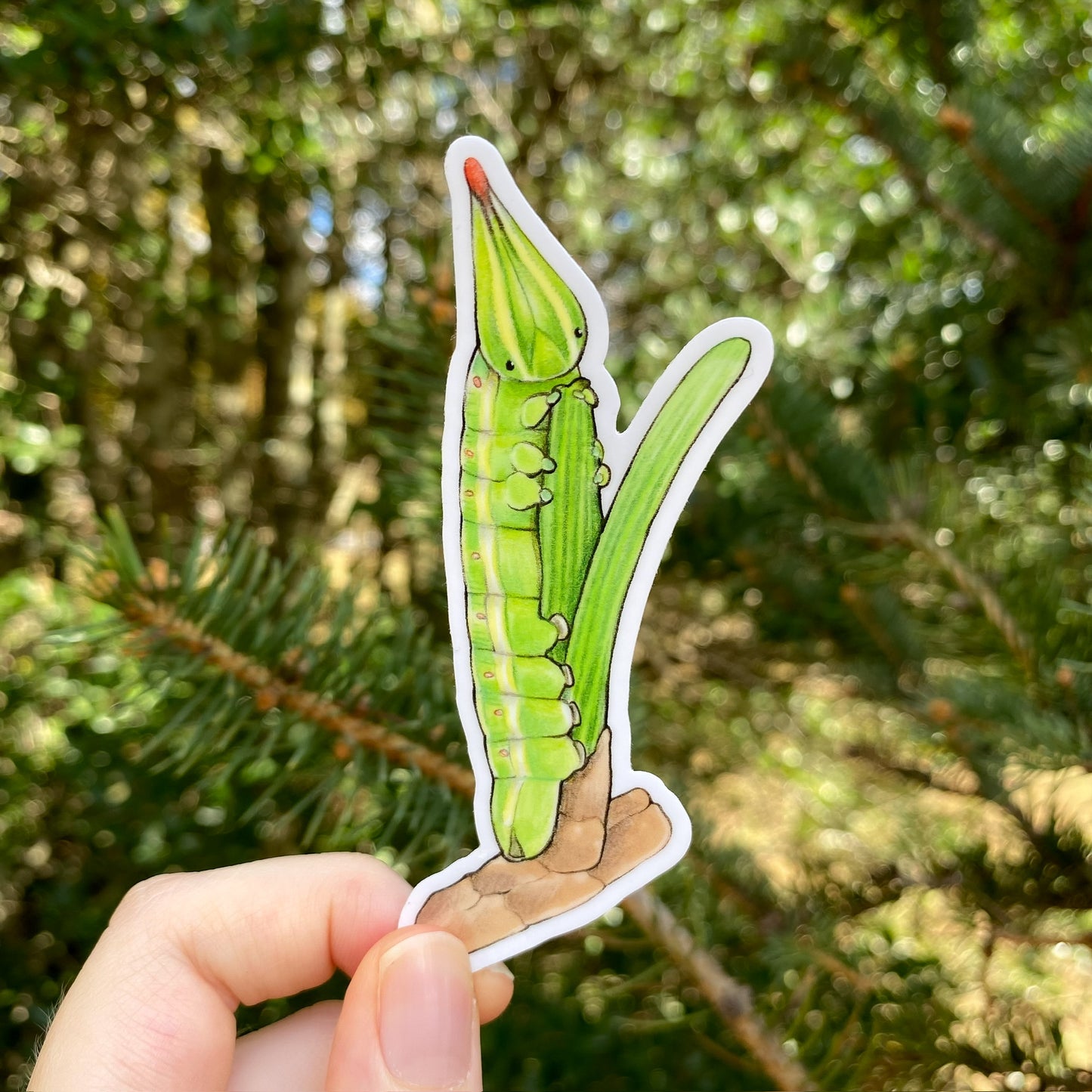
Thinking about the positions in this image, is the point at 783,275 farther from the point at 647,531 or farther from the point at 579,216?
the point at 647,531

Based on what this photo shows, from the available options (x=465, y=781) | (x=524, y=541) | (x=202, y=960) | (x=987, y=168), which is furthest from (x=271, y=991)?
(x=987, y=168)

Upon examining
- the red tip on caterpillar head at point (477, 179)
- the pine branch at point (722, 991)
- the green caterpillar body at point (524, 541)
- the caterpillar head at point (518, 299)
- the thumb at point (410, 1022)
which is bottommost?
the pine branch at point (722, 991)

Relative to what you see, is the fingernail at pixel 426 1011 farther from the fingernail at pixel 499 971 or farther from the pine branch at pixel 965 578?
the pine branch at pixel 965 578

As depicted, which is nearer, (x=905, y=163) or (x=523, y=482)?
(x=523, y=482)

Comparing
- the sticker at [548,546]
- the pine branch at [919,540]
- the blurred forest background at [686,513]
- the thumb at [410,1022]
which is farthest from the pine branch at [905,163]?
the thumb at [410,1022]

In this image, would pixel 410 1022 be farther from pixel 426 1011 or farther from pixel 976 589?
pixel 976 589

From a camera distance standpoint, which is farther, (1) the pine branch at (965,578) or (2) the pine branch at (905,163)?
(2) the pine branch at (905,163)

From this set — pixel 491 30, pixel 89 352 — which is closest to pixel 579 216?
pixel 491 30
